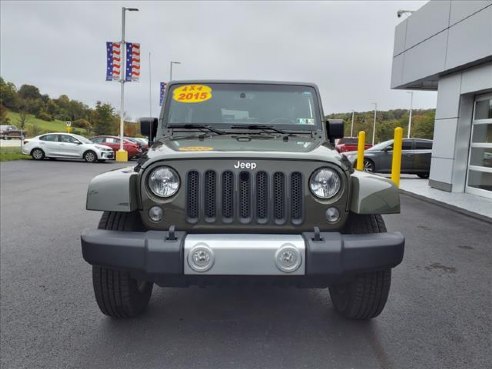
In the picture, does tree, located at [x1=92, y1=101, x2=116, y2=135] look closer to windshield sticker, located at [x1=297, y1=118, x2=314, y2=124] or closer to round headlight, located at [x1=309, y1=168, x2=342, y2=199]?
windshield sticker, located at [x1=297, y1=118, x2=314, y2=124]

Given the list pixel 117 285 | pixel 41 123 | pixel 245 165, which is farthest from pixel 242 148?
pixel 41 123

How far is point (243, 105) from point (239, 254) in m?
1.92

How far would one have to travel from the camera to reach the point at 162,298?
387 cm

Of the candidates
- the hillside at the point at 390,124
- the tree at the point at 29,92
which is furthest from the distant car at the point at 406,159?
the tree at the point at 29,92

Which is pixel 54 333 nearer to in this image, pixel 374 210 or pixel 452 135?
pixel 374 210

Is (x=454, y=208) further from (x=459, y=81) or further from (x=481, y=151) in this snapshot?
(x=459, y=81)

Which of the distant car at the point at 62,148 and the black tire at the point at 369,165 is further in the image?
the distant car at the point at 62,148

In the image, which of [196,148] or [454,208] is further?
[454,208]

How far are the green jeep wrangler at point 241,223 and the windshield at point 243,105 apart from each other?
0.79 meters

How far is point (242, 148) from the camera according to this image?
9.96 feet

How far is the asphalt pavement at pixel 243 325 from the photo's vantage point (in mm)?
2818

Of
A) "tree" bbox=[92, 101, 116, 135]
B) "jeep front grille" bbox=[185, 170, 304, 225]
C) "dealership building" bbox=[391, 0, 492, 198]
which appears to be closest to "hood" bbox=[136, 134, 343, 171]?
"jeep front grille" bbox=[185, 170, 304, 225]

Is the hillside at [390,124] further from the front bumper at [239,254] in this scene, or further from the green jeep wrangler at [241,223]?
the front bumper at [239,254]

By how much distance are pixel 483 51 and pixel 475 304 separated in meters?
7.43
